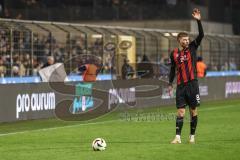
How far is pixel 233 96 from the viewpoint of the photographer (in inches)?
1474

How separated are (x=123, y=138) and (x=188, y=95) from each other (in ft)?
7.49

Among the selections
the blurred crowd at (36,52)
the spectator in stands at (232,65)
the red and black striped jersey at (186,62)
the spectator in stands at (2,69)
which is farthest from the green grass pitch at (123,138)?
the spectator in stands at (232,65)

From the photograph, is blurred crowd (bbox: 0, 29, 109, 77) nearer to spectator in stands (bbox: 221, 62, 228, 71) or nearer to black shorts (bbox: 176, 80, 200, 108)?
spectator in stands (bbox: 221, 62, 228, 71)

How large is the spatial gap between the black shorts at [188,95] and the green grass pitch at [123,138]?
84 centimetres

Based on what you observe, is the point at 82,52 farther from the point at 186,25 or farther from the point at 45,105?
the point at 186,25

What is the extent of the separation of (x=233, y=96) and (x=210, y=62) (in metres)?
2.93

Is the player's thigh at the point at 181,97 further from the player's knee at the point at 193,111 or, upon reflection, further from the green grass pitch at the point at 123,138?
the green grass pitch at the point at 123,138

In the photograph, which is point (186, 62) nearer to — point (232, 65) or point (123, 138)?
point (123, 138)

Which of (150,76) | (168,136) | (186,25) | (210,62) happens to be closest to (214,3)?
(186,25)

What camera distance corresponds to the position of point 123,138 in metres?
16.2

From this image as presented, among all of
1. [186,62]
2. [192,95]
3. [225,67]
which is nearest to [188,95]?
[192,95]

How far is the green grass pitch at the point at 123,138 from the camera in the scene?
41.9 ft

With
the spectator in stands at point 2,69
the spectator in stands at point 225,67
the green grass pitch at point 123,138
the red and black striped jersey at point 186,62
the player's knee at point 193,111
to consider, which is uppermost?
the red and black striped jersey at point 186,62

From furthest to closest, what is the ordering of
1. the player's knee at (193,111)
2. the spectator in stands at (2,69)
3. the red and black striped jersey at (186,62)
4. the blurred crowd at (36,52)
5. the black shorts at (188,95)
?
the blurred crowd at (36,52), the spectator in stands at (2,69), the player's knee at (193,111), the black shorts at (188,95), the red and black striped jersey at (186,62)
